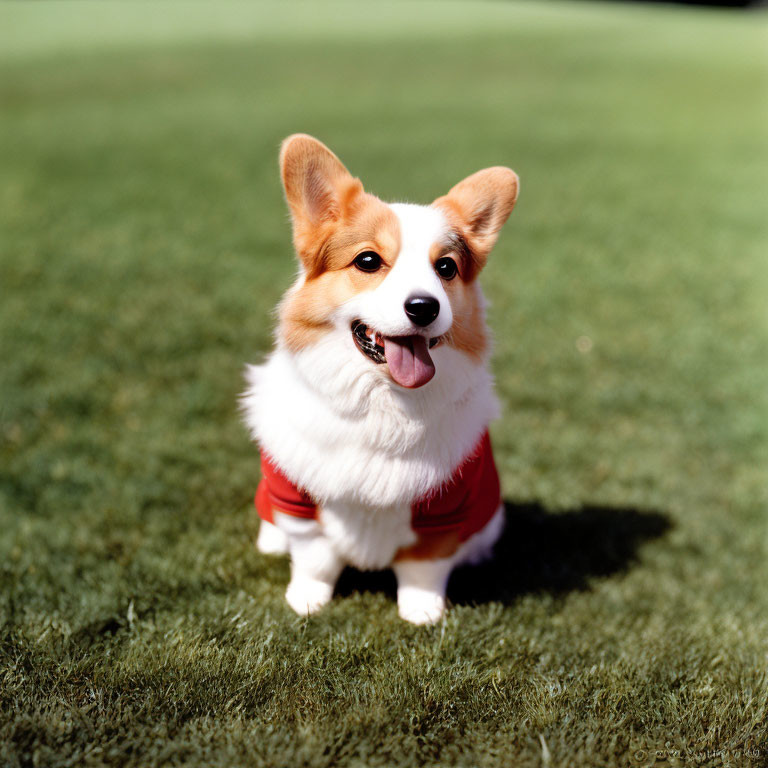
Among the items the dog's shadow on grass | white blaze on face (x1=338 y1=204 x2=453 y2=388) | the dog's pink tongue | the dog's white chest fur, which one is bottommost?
the dog's shadow on grass

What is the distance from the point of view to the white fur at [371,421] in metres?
2.58

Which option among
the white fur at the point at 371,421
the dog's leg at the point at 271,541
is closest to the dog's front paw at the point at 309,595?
the white fur at the point at 371,421

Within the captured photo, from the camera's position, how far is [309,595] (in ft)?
10.8

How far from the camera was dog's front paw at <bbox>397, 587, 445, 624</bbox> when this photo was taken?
326cm

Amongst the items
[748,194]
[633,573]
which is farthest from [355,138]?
[633,573]

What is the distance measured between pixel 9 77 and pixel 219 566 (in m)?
18.2

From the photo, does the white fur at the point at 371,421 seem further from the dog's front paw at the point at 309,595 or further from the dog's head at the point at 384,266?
the dog's front paw at the point at 309,595

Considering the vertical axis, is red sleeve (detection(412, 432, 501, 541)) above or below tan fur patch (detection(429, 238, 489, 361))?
below

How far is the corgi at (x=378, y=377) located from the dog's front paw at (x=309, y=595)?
10 cm

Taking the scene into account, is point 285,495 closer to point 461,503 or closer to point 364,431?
point 364,431

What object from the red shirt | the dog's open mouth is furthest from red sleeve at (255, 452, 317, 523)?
the dog's open mouth

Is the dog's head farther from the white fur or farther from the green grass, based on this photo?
the green grass

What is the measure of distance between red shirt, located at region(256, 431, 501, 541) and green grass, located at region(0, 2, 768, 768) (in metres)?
0.45

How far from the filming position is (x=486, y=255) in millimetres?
2895
